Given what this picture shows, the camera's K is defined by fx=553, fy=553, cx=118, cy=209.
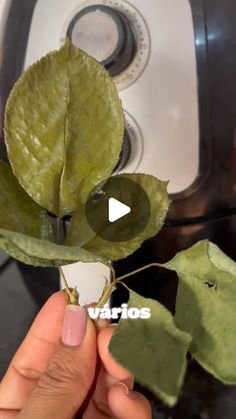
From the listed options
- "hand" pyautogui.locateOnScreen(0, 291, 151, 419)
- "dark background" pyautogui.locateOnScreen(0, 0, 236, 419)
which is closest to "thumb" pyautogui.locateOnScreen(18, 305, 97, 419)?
"hand" pyautogui.locateOnScreen(0, 291, 151, 419)

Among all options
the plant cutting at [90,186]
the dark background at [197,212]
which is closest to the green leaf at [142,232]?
the plant cutting at [90,186]

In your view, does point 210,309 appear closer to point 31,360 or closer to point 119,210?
point 119,210

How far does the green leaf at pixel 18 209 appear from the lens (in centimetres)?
29

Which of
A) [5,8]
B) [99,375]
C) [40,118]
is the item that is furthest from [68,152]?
[5,8]

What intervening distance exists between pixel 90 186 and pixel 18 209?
42 millimetres

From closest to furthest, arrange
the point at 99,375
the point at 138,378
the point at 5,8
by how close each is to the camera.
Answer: the point at 138,378 → the point at 99,375 → the point at 5,8

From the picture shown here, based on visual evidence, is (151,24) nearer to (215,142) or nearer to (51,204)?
(215,142)

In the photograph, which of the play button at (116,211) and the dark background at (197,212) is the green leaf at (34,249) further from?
the dark background at (197,212)

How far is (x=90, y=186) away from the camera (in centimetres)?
28

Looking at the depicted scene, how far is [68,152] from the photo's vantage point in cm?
28

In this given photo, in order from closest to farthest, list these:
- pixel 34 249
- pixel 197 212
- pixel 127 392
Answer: pixel 34 249
pixel 127 392
pixel 197 212

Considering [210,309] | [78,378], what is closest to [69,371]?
[78,378]

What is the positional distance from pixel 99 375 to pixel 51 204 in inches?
5.3

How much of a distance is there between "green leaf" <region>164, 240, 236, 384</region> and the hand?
0.07m
